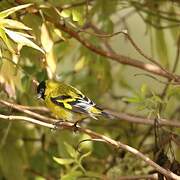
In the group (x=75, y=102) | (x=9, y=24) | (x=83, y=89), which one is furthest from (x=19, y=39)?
(x=83, y=89)

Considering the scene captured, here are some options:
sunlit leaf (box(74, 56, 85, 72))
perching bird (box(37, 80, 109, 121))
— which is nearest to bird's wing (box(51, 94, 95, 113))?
perching bird (box(37, 80, 109, 121))

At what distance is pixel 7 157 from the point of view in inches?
44.8

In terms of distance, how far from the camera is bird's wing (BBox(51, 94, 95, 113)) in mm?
836

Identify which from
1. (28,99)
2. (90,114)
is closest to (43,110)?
(28,99)

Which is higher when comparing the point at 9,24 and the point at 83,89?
the point at 9,24

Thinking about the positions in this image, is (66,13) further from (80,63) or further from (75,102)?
(80,63)

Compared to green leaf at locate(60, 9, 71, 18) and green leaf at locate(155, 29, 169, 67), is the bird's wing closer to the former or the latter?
green leaf at locate(60, 9, 71, 18)

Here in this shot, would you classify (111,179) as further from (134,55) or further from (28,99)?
(134,55)

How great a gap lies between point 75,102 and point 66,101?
0.02 metres

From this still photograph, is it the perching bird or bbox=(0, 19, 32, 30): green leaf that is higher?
bbox=(0, 19, 32, 30): green leaf

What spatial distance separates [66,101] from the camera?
2.85 ft

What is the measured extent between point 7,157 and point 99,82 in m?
0.26

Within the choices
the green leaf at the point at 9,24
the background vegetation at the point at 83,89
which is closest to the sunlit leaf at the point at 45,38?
the background vegetation at the point at 83,89

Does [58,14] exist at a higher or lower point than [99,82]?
higher
